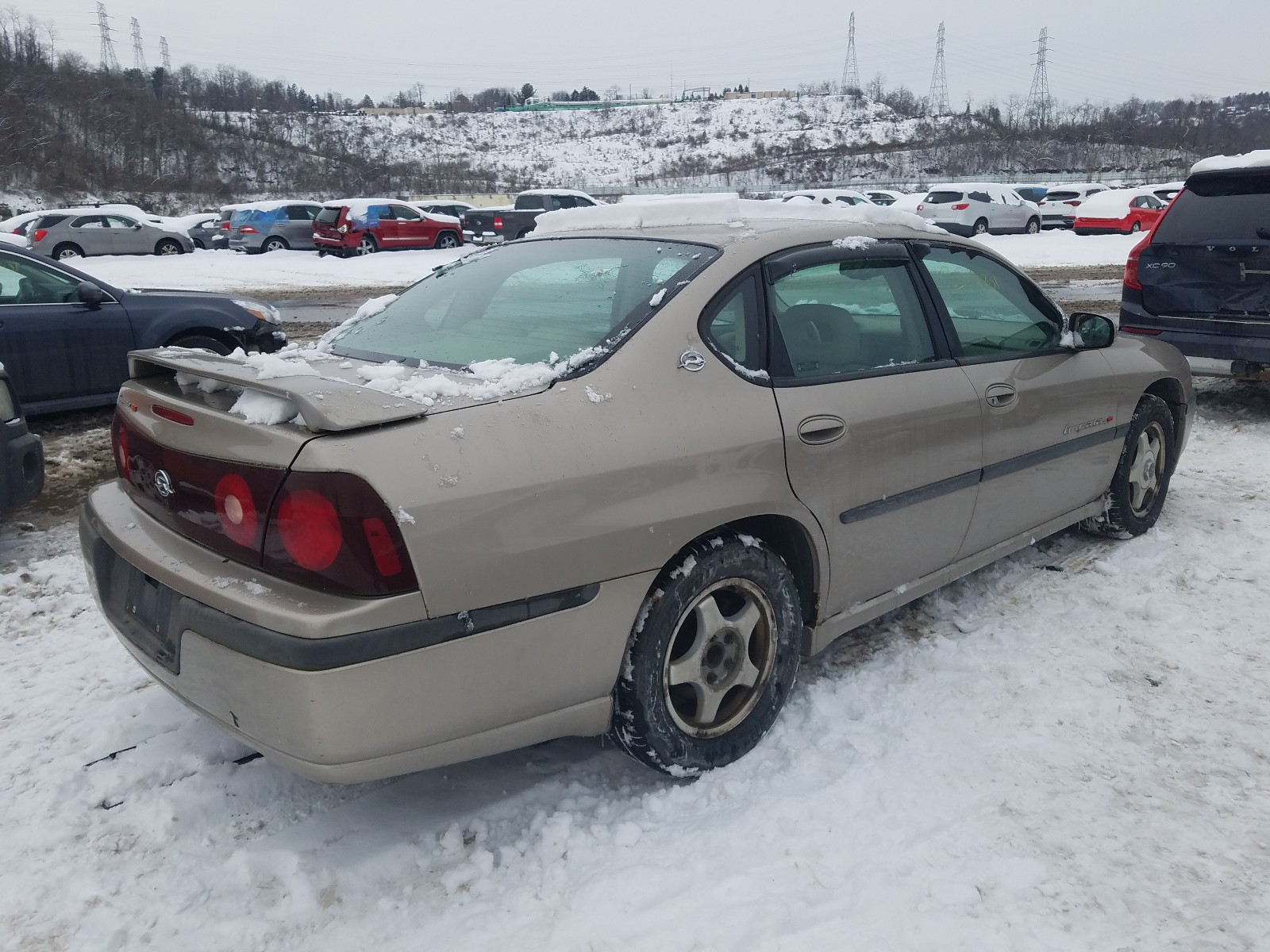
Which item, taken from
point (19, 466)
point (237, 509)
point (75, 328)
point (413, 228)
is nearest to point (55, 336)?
point (75, 328)

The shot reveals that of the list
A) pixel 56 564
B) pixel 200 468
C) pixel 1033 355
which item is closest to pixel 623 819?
pixel 200 468

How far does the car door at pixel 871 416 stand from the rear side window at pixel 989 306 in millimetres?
175

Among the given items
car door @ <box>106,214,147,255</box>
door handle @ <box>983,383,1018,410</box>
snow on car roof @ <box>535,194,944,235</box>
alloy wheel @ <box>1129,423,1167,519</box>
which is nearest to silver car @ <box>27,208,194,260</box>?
car door @ <box>106,214,147,255</box>

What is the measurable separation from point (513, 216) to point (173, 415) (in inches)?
1105

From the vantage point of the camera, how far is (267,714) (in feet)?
7.23

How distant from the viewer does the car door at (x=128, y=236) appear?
26.3m

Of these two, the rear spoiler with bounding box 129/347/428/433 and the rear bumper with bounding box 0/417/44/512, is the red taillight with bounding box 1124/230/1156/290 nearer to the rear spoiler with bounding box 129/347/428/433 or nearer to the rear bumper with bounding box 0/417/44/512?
the rear spoiler with bounding box 129/347/428/433

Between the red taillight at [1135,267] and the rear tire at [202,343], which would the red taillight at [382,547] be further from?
the red taillight at [1135,267]

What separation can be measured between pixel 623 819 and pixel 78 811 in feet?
4.93

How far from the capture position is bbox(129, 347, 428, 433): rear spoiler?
7.20ft

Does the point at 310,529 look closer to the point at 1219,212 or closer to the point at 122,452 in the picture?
the point at 122,452

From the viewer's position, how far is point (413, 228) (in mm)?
27344

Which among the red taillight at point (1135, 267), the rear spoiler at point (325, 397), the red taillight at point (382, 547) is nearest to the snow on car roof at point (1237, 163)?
the red taillight at point (1135, 267)

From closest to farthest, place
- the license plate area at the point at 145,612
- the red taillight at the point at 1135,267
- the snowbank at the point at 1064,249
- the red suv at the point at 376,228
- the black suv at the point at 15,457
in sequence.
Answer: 1. the license plate area at the point at 145,612
2. the black suv at the point at 15,457
3. the red taillight at the point at 1135,267
4. the snowbank at the point at 1064,249
5. the red suv at the point at 376,228
